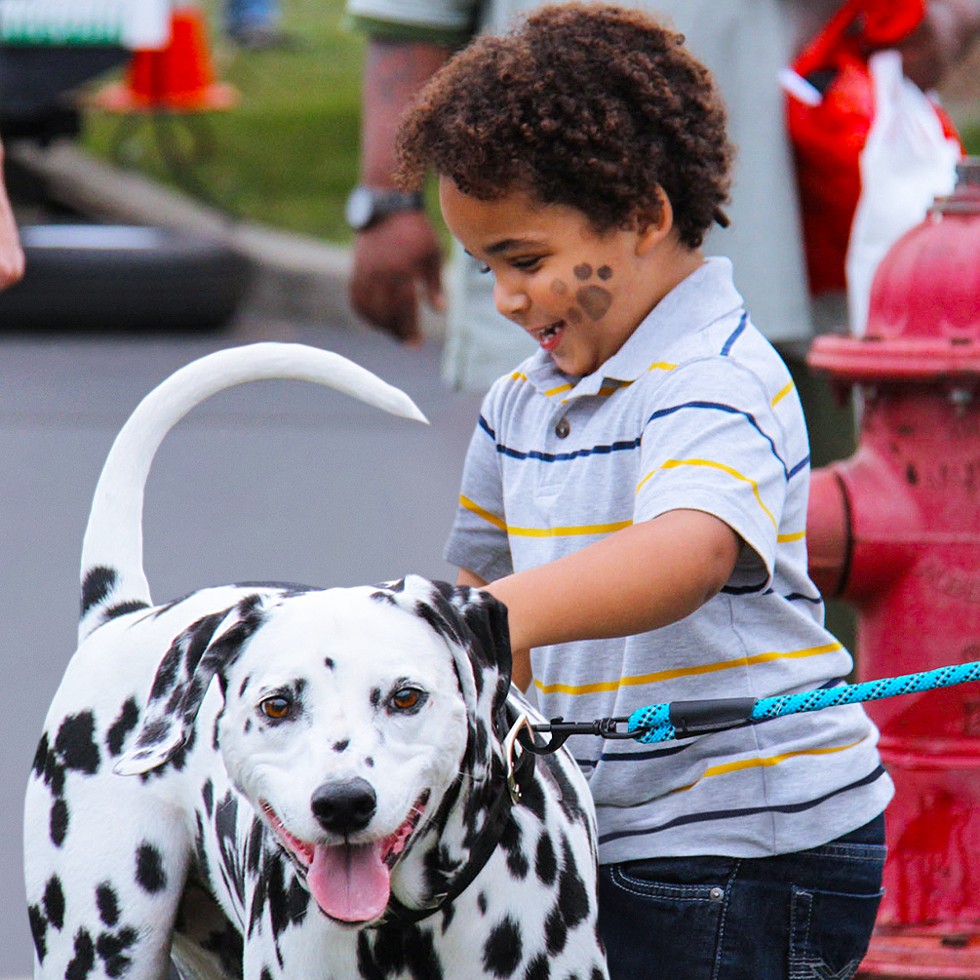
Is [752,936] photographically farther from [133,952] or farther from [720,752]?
[133,952]

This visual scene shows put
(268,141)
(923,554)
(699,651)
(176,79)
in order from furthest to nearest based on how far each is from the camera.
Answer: (268,141), (176,79), (923,554), (699,651)

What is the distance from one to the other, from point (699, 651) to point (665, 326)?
0.45m

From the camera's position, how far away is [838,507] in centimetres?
342

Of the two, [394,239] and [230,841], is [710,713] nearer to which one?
[230,841]

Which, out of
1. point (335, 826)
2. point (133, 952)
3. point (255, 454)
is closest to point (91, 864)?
point (133, 952)

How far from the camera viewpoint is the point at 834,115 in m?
3.84

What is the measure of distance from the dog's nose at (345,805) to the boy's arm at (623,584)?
0.32 meters

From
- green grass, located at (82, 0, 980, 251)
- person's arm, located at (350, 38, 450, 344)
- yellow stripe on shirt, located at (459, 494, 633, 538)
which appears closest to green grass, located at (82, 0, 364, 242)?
green grass, located at (82, 0, 980, 251)

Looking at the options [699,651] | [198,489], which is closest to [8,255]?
[699,651]

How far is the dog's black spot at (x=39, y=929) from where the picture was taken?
2516 mm

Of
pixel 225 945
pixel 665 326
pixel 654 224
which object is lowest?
pixel 225 945

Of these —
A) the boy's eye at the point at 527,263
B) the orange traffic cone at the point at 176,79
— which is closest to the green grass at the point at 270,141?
the orange traffic cone at the point at 176,79

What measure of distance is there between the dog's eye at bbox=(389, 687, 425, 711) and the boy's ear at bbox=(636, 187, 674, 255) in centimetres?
88

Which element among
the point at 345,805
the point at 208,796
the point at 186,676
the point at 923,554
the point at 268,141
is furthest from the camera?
the point at 268,141
